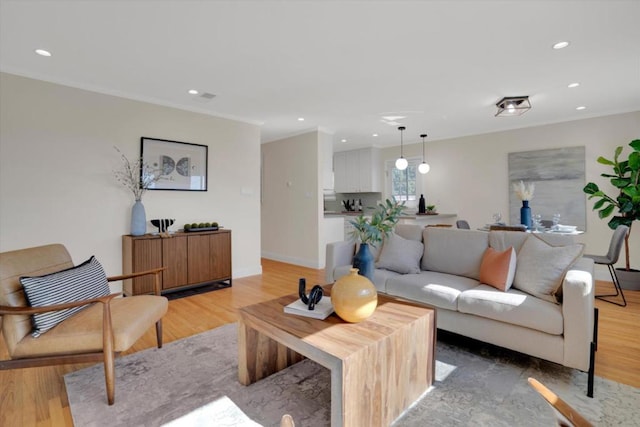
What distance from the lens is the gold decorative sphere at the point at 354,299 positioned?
169 cm

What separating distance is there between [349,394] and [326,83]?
9.87 feet

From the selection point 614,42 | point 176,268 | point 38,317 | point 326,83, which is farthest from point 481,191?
point 38,317

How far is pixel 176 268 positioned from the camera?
12.5 ft

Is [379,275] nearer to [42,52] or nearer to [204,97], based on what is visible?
[204,97]

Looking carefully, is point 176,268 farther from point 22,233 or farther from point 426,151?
point 426,151

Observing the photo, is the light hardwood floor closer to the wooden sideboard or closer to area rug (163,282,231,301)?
area rug (163,282,231,301)

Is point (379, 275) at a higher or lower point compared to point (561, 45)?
lower

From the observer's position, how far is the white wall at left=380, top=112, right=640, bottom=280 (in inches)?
177

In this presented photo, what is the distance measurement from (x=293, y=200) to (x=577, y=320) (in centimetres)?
463

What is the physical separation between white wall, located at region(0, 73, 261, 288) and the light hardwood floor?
1102 mm

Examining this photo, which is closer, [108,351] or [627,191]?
[108,351]

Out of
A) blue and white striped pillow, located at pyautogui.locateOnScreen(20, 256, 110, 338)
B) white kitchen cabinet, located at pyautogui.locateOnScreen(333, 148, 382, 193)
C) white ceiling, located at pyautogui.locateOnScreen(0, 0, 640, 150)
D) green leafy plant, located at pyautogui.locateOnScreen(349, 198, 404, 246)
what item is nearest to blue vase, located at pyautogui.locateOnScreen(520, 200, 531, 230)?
white ceiling, located at pyautogui.locateOnScreen(0, 0, 640, 150)

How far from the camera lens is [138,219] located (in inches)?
143

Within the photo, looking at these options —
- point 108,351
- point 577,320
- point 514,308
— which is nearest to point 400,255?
point 514,308
